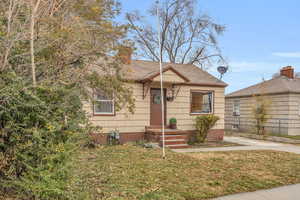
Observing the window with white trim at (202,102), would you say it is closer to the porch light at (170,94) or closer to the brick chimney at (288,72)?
the porch light at (170,94)

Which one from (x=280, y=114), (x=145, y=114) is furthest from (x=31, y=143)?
(x=280, y=114)

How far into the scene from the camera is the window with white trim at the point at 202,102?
11852 millimetres

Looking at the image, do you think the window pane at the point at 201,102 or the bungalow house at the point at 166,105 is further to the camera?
the window pane at the point at 201,102

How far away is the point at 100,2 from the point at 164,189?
4.42 m

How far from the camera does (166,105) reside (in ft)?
36.1

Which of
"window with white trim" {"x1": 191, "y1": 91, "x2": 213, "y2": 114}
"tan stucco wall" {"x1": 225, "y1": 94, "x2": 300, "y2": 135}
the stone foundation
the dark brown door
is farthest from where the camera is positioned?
"tan stucco wall" {"x1": 225, "y1": 94, "x2": 300, "y2": 135}

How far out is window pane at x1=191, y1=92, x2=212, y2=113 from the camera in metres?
11.9

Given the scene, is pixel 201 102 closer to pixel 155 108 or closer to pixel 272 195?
pixel 155 108

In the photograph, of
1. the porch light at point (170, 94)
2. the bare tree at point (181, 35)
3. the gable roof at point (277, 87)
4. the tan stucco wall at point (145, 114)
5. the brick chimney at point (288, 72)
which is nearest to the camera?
the tan stucco wall at point (145, 114)

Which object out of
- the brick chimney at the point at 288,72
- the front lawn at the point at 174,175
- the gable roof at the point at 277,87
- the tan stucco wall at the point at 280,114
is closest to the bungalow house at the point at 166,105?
the front lawn at the point at 174,175

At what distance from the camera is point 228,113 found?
1970cm

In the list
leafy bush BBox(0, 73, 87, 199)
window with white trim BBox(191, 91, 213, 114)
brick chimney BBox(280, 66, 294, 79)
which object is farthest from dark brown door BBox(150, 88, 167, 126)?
brick chimney BBox(280, 66, 294, 79)

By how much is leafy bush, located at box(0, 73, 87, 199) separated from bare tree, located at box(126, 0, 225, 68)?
19.4 m

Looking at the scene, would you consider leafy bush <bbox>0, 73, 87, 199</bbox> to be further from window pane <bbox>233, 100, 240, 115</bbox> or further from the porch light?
window pane <bbox>233, 100, 240, 115</bbox>
